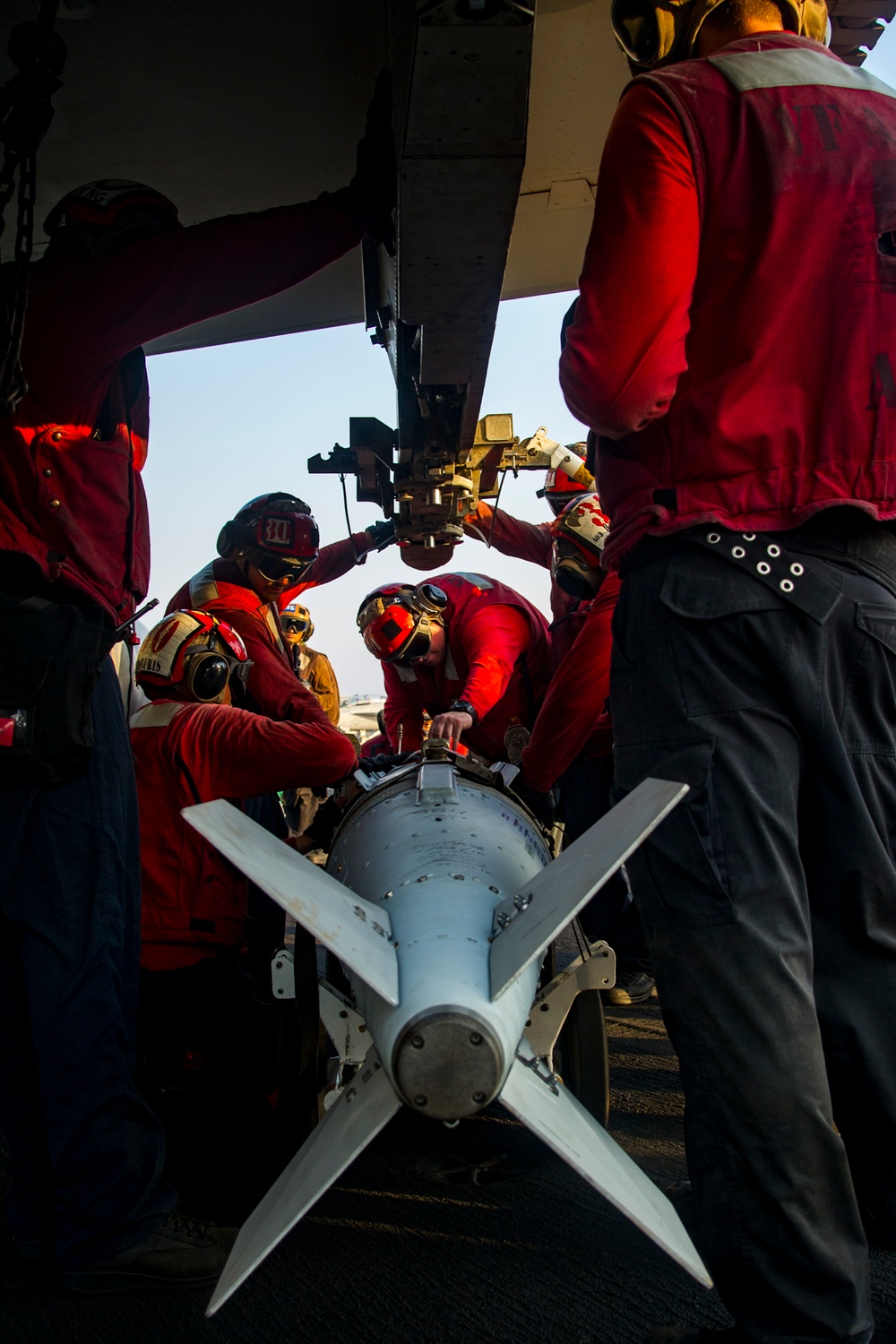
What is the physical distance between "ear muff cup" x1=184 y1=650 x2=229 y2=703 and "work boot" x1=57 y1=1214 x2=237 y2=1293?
1.72m

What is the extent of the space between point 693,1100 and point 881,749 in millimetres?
647

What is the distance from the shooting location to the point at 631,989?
4047 mm

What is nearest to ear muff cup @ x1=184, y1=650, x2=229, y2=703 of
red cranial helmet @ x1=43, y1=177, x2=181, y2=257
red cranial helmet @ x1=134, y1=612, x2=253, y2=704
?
red cranial helmet @ x1=134, y1=612, x2=253, y2=704

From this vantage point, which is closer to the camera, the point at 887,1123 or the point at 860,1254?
the point at 860,1254

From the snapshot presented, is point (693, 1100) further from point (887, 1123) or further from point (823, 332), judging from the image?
point (823, 332)

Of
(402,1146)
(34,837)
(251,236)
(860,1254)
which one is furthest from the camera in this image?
(402,1146)

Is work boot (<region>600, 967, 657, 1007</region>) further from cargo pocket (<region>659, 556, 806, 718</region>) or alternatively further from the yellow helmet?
the yellow helmet

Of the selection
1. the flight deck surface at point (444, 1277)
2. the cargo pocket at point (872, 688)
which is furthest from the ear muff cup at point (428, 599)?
the cargo pocket at point (872, 688)

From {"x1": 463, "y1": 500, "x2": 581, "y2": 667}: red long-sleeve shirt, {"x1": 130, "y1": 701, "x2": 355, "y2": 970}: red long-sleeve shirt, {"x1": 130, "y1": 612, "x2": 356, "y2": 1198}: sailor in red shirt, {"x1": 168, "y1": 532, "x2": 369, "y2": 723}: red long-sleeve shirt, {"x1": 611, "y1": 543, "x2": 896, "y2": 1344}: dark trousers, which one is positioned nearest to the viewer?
{"x1": 611, "y1": 543, "x2": 896, "y2": 1344}: dark trousers

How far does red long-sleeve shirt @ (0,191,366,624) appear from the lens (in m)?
1.96

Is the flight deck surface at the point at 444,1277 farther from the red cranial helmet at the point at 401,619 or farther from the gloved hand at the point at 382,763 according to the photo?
the red cranial helmet at the point at 401,619

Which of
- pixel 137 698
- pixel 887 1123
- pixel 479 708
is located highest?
pixel 887 1123

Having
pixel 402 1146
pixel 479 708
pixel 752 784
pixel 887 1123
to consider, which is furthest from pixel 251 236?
pixel 479 708

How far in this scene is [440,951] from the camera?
1.41 metres
